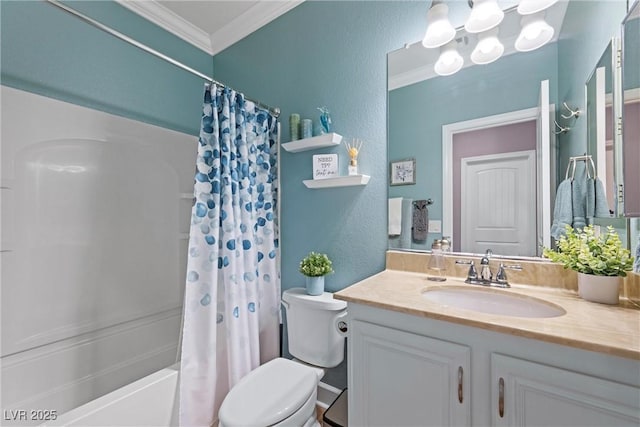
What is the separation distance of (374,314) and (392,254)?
20.0 inches

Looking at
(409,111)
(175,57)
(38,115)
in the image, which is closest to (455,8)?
(409,111)

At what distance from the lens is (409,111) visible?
1.38m

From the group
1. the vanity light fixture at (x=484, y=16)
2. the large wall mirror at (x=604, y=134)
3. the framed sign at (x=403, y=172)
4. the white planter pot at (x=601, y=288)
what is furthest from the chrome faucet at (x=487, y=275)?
the vanity light fixture at (x=484, y=16)

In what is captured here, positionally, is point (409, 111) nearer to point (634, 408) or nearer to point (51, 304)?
point (634, 408)

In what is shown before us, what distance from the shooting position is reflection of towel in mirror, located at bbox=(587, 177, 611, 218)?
0.95m

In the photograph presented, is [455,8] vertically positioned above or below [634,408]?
above

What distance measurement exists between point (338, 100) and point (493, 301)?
1279 millimetres

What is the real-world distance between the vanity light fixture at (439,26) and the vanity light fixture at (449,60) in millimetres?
53

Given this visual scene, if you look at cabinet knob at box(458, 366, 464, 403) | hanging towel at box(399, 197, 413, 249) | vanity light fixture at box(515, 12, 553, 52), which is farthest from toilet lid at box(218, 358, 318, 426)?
vanity light fixture at box(515, 12, 553, 52)

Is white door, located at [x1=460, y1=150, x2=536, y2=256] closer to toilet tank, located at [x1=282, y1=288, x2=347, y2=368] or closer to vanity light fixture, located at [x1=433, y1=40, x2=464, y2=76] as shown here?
vanity light fixture, located at [x1=433, y1=40, x2=464, y2=76]

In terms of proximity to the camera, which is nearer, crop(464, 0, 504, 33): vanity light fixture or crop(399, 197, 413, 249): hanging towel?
crop(464, 0, 504, 33): vanity light fixture

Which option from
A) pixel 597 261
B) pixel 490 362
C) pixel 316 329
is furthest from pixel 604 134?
pixel 316 329

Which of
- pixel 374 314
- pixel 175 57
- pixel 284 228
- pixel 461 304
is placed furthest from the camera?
pixel 175 57

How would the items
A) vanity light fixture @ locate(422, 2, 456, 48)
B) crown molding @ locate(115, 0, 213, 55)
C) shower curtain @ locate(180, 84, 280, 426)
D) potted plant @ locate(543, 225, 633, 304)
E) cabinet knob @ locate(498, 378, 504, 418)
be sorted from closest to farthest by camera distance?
cabinet knob @ locate(498, 378, 504, 418) → potted plant @ locate(543, 225, 633, 304) → vanity light fixture @ locate(422, 2, 456, 48) → shower curtain @ locate(180, 84, 280, 426) → crown molding @ locate(115, 0, 213, 55)
